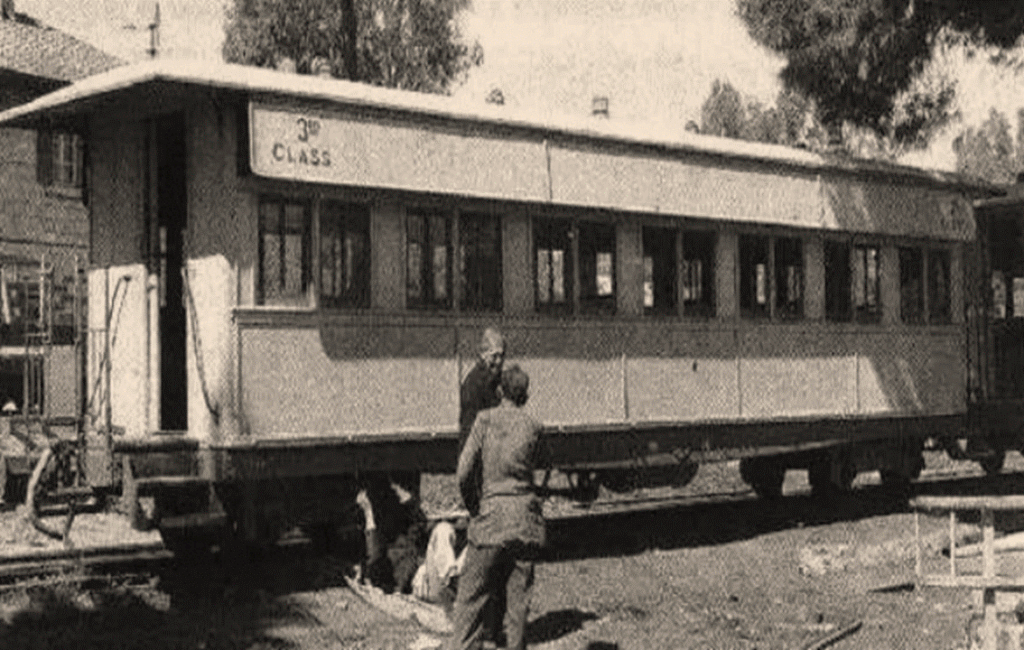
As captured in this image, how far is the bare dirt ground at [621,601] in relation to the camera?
9.21m

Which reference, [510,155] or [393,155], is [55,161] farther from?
[393,155]

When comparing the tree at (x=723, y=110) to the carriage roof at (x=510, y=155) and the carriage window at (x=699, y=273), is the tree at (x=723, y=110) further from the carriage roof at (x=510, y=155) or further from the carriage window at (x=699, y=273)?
the carriage window at (x=699, y=273)

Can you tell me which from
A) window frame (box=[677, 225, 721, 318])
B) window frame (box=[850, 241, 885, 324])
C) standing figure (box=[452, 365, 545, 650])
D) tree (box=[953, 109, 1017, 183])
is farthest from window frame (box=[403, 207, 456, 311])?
tree (box=[953, 109, 1017, 183])

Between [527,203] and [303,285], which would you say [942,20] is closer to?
[527,203]

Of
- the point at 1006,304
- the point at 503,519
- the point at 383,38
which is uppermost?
the point at 383,38

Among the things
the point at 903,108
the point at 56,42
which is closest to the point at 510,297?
the point at 903,108

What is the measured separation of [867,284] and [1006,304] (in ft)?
10.6

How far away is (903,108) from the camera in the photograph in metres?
19.6

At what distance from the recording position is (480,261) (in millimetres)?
12078

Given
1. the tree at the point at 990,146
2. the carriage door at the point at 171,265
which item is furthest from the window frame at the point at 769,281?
the tree at the point at 990,146

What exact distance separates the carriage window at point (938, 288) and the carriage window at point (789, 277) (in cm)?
244

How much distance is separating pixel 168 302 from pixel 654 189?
4.26m

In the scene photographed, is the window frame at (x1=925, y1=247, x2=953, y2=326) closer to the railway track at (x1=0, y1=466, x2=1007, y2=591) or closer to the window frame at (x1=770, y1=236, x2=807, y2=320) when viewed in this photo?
the railway track at (x1=0, y1=466, x2=1007, y2=591)

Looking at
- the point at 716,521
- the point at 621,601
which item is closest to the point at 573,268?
the point at 621,601
